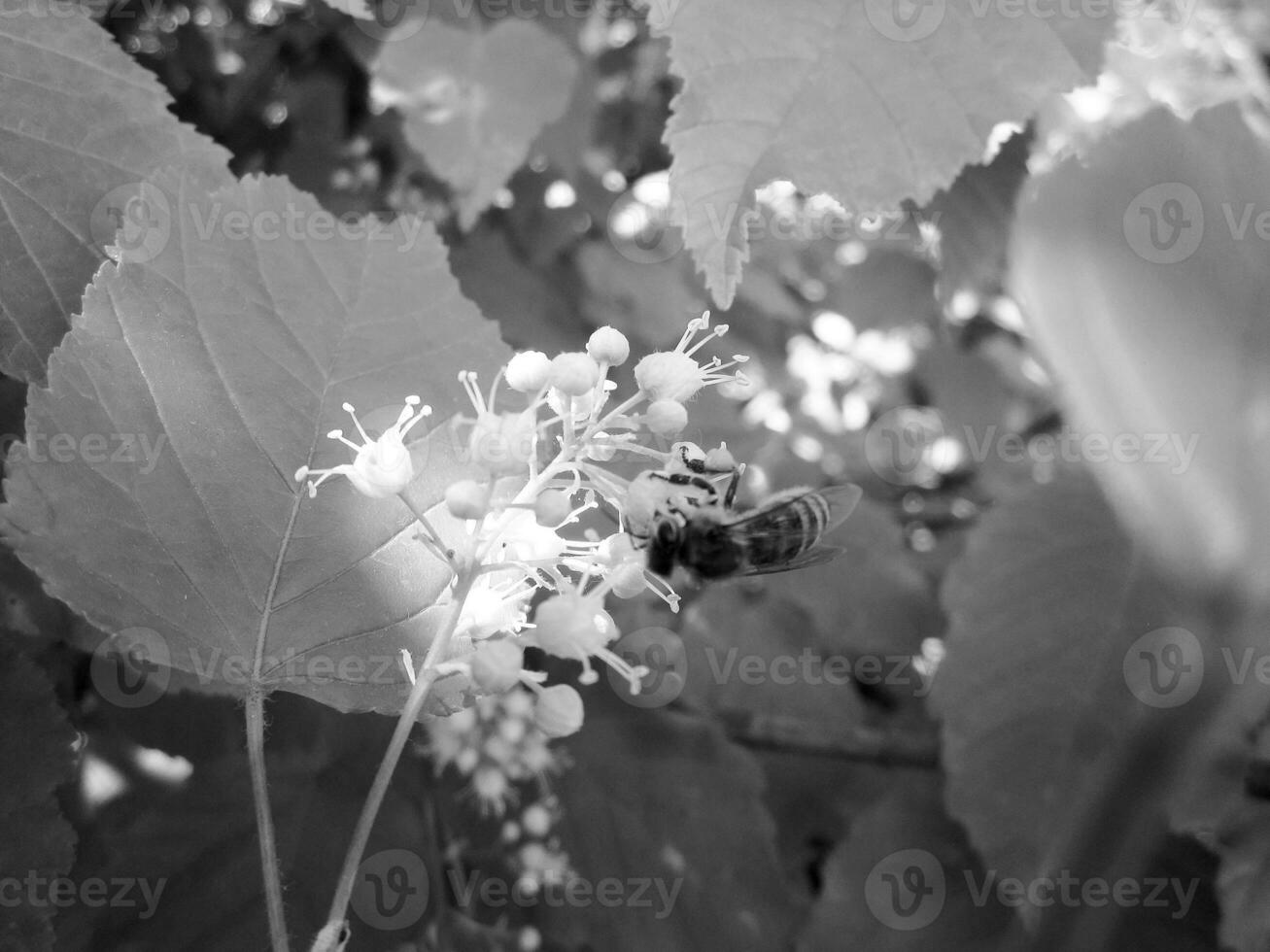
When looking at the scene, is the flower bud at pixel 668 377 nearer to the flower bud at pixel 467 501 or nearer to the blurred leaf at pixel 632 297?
the flower bud at pixel 467 501

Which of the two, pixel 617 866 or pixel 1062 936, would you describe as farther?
pixel 617 866

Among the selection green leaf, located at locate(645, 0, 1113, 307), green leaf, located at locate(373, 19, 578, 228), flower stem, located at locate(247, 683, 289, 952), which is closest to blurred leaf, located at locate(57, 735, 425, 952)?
flower stem, located at locate(247, 683, 289, 952)

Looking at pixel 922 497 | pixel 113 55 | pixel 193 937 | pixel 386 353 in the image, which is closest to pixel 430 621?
pixel 386 353

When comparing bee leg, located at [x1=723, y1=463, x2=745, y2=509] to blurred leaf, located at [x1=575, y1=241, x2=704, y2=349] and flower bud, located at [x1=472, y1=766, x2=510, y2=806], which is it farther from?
blurred leaf, located at [x1=575, y1=241, x2=704, y2=349]

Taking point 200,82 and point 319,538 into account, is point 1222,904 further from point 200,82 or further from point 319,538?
point 200,82
